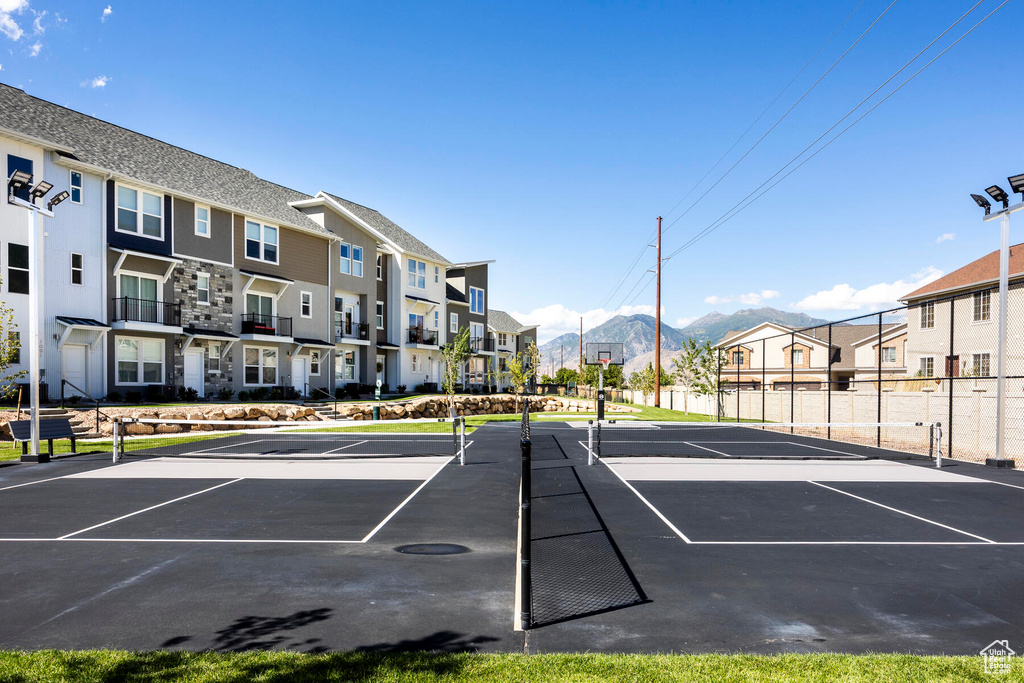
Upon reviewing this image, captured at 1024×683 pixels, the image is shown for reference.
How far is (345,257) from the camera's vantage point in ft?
139

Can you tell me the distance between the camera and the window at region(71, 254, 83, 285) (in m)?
26.4

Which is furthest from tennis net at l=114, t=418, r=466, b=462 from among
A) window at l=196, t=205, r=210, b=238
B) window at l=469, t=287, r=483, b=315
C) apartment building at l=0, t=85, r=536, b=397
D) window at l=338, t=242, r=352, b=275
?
window at l=469, t=287, r=483, b=315

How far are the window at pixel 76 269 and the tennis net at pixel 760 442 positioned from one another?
22.8 m

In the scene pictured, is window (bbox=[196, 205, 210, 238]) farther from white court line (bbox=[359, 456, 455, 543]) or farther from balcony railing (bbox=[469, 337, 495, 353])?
balcony railing (bbox=[469, 337, 495, 353])

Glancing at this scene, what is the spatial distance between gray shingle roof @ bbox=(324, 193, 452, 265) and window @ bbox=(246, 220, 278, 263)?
31.8 feet

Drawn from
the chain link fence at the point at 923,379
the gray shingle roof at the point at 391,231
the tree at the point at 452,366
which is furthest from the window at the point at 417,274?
the chain link fence at the point at 923,379

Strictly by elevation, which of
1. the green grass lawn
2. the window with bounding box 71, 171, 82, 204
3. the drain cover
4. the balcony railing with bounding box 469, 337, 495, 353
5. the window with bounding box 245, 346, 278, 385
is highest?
the window with bounding box 71, 171, 82, 204

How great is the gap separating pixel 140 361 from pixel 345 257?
16.0 meters

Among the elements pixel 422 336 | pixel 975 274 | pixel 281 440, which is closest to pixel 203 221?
pixel 281 440

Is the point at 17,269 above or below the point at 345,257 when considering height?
below

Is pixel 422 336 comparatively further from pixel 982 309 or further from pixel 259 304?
pixel 982 309

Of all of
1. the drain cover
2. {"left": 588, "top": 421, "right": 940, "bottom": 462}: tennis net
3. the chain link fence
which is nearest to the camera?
the drain cover

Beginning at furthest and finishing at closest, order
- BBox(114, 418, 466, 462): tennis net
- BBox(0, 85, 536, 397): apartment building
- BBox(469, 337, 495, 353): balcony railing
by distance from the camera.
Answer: BBox(469, 337, 495, 353): balcony railing → BBox(0, 85, 536, 397): apartment building → BBox(114, 418, 466, 462): tennis net

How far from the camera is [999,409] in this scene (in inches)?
593
